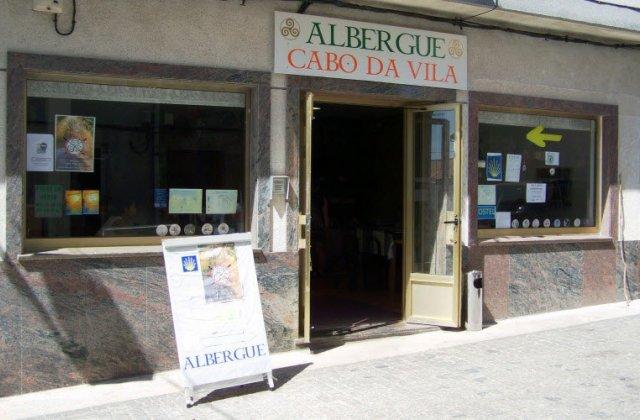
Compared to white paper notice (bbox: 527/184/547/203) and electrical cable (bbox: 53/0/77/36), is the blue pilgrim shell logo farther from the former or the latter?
white paper notice (bbox: 527/184/547/203)

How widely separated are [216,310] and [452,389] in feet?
6.39

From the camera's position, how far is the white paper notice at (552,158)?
8.60m

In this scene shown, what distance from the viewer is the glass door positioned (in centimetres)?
741

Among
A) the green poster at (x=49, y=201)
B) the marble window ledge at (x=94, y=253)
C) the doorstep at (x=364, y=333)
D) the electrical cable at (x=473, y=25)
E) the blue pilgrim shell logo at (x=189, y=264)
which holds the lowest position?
the doorstep at (x=364, y=333)

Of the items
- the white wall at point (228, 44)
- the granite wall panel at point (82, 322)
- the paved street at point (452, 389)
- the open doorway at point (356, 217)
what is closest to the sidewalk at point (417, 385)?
the paved street at point (452, 389)

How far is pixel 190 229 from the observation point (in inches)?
252

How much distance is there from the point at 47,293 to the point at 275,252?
2.00 m

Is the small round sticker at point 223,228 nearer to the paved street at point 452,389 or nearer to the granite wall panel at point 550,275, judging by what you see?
the paved street at point 452,389

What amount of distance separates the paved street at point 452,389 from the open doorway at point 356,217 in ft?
4.26

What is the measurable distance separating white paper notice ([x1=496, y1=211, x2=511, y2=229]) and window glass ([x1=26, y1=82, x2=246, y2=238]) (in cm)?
327

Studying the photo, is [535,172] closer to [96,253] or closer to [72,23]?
[96,253]

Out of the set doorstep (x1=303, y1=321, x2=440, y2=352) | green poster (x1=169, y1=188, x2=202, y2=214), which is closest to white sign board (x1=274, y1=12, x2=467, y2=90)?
green poster (x1=169, y1=188, x2=202, y2=214)

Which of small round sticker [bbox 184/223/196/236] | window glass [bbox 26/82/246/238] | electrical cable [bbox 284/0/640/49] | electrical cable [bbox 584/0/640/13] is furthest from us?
electrical cable [bbox 584/0/640/13]

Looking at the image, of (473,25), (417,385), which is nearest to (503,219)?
(473,25)
